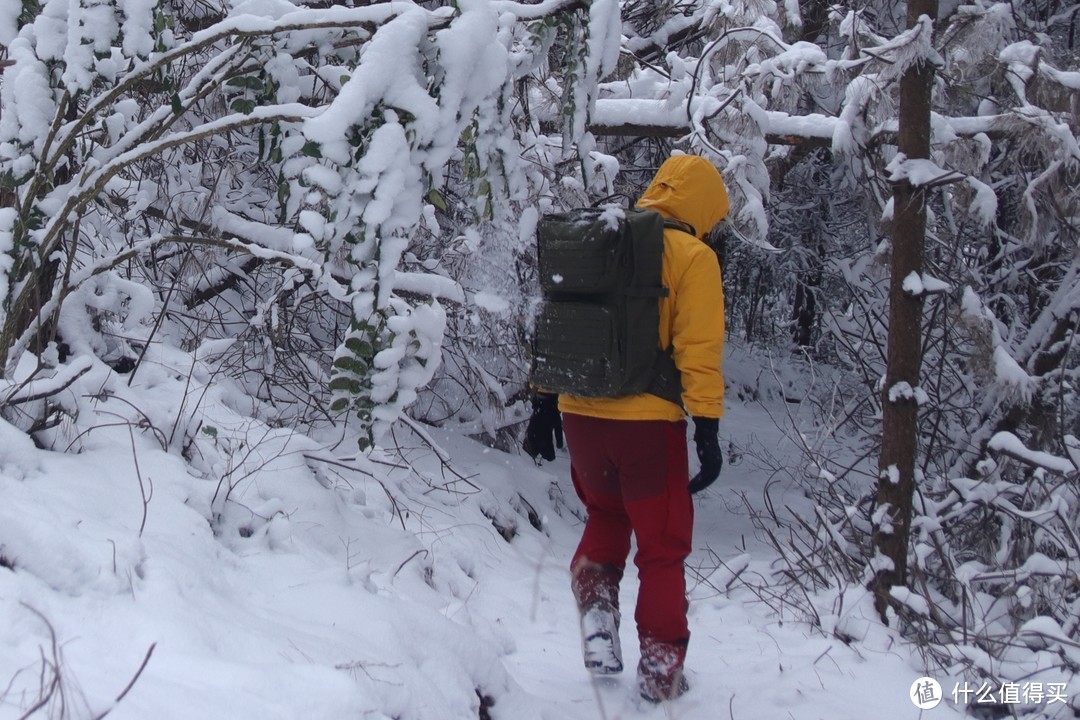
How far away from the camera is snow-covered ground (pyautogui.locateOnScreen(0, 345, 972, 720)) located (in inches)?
62.6

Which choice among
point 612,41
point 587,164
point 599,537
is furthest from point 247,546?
point 612,41

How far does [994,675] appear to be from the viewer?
2.82 metres

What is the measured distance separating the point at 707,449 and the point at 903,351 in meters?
1.31

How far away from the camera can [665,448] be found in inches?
108

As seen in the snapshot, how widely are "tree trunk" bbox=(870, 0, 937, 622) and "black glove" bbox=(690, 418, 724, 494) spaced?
3.86 feet

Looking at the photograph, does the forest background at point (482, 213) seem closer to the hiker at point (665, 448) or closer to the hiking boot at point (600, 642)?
the hiker at point (665, 448)

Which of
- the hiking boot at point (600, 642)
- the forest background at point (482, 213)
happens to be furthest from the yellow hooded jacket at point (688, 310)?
the hiking boot at point (600, 642)

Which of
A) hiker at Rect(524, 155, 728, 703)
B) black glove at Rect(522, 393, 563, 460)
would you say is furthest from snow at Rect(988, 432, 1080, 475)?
black glove at Rect(522, 393, 563, 460)

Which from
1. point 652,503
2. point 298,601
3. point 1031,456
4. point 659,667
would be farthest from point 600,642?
point 1031,456

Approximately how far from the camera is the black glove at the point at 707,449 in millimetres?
2646

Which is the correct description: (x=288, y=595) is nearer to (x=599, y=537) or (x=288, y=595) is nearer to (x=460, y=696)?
(x=460, y=696)

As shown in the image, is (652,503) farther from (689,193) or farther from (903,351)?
(903,351)

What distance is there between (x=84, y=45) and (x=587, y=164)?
52.6 inches

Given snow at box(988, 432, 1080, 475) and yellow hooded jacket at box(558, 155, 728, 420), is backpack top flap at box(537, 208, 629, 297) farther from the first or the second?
snow at box(988, 432, 1080, 475)
